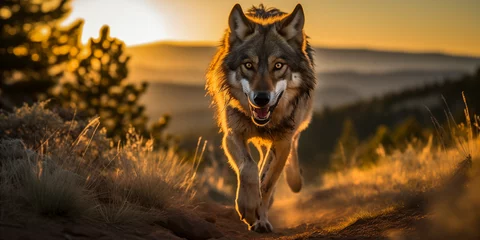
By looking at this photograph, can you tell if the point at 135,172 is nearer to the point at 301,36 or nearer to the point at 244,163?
the point at 244,163

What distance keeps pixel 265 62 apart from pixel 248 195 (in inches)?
67.7

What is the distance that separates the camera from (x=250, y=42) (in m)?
7.22

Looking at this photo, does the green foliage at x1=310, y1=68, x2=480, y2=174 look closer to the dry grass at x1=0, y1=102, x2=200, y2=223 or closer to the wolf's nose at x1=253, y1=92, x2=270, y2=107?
the dry grass at x1=0, y1=102, x2=200, y2=223

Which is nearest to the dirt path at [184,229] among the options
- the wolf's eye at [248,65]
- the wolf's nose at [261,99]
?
the wolf's nose at [261,99]

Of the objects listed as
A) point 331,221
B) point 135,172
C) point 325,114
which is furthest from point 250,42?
point 325,114

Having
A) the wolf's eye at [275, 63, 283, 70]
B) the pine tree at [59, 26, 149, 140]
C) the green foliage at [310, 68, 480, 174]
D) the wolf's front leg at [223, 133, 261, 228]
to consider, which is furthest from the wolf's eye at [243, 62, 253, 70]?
the green foliage at [310, 68, 480, 174]

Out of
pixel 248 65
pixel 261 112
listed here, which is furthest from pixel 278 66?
pixel 261 112

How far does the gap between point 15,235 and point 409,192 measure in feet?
18.5

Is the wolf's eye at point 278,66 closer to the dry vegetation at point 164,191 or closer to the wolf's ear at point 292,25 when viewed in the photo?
the wolf's ear at point 292,25

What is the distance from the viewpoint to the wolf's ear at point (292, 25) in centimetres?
741

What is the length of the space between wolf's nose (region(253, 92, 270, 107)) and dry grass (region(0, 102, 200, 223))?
6.24 ft

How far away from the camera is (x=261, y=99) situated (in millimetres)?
6434

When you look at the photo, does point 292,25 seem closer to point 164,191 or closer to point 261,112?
point 261,112

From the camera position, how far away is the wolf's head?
668 cm
